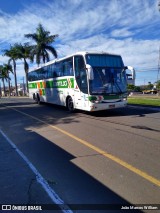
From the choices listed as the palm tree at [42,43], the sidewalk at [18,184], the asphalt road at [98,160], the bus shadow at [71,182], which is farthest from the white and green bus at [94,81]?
the palm tree at [42,43]

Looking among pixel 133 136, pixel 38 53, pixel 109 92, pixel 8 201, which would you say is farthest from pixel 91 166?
pixel 38 53

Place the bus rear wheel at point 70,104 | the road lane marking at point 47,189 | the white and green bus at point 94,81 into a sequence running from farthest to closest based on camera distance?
1. the bus rear wheel at point 70,104
2. the white and green bus at point 94,81
3. the road lane marking at point 47,189

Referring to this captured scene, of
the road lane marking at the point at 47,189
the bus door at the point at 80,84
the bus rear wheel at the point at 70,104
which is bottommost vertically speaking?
the road lane marking at the point at 47,189

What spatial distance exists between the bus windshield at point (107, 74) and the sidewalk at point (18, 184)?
24.4 ft

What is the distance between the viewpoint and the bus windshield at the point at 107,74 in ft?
43.2

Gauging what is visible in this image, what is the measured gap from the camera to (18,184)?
4.83 meters

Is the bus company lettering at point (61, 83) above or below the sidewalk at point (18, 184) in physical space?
above

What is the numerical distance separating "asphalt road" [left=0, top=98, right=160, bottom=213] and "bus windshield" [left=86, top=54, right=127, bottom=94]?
3.45 metres

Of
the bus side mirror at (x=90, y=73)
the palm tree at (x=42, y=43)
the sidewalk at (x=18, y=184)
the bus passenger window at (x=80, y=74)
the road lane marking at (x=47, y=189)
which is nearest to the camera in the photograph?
the road lane marking at (x=47, y=189)

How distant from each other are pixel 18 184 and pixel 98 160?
1.99 m

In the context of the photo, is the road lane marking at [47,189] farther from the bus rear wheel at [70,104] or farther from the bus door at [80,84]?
the bus rear wheel at [70,104]

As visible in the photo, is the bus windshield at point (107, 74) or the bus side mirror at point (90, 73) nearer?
the bus side mirror at point (90, 73)

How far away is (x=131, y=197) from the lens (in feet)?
13.6

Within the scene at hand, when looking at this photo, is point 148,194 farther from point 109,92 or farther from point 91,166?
point 109,92
